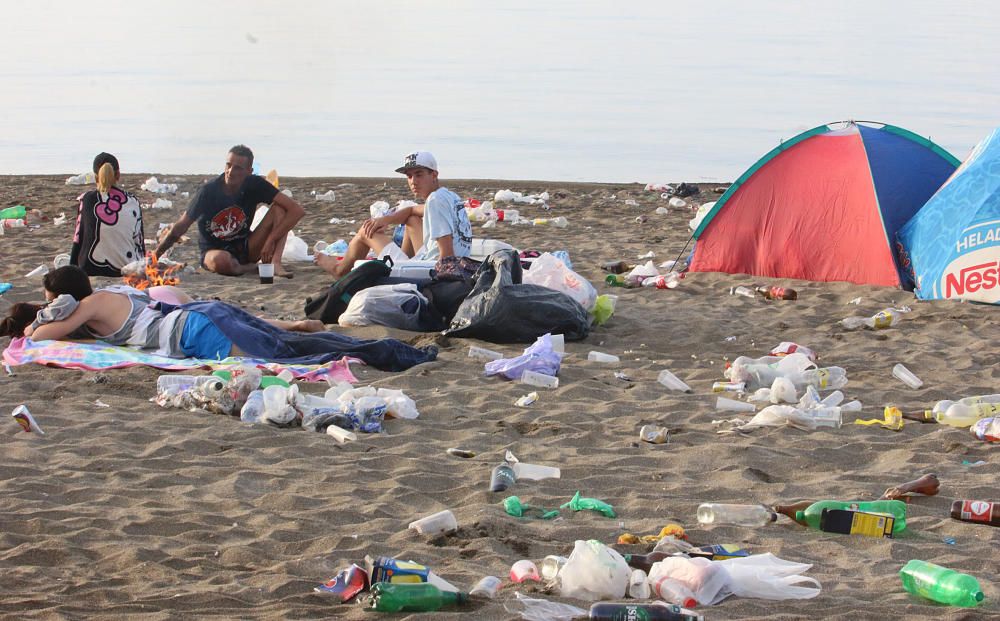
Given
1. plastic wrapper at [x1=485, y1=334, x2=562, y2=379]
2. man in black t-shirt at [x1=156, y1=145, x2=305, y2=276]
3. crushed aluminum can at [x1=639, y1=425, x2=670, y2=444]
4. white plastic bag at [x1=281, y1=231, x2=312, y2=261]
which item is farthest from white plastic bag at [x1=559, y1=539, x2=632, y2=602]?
white plastic bag at [x1=281, y1=231, x2=312, y2=261]

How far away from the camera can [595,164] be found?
51.9ft

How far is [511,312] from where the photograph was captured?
6785mm

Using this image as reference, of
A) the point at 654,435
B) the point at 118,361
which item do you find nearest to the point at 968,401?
the point at 654,435

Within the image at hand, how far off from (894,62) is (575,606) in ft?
85.0

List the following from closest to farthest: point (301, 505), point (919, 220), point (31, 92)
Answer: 1. point (301, 505)
2. point (919, 220)
3. point (31, 92)

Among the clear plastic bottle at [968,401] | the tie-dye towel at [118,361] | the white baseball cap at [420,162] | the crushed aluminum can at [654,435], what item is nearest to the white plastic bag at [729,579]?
the crushed aluminum can at [654,435]

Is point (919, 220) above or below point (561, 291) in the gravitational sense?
above

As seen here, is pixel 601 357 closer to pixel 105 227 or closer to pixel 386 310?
pixel 386 310

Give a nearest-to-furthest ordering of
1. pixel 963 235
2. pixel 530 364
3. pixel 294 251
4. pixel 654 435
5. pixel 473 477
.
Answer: pixel 473 477
pixel 654 435
pixel 530 364
pixel 963 235
pixel 294 251

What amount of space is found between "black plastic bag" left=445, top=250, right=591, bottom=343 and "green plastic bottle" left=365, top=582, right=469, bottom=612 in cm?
367

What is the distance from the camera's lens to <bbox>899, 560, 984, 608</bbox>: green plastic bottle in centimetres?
322

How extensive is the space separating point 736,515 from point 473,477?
1024 millimetres

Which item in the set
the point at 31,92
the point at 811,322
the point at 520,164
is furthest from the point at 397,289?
the point at 31,92

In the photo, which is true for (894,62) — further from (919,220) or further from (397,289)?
(397,289)
